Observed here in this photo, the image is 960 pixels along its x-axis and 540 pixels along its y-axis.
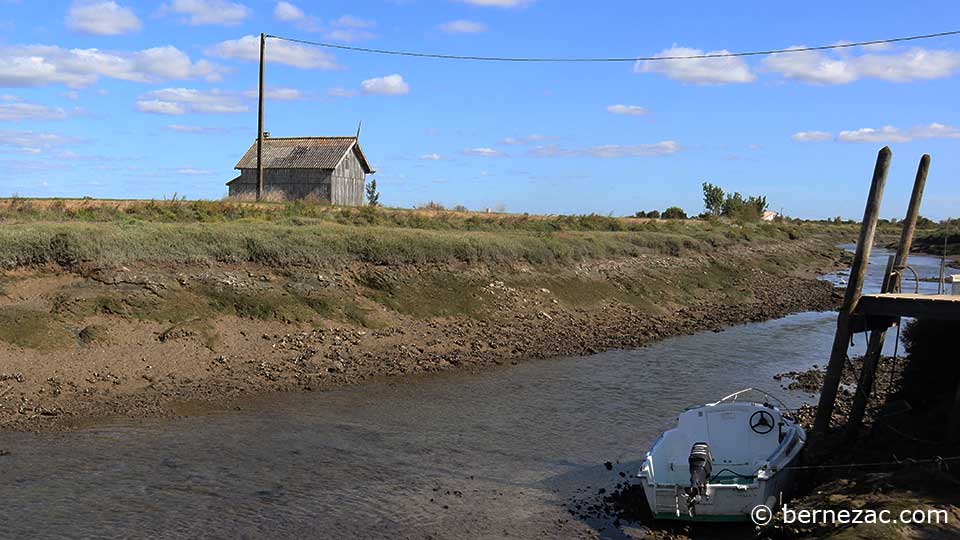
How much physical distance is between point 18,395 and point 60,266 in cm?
537

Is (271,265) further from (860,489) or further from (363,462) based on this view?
(860,489)

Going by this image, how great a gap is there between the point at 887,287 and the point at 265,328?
14573mm

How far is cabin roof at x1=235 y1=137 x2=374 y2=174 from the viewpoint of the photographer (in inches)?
1943

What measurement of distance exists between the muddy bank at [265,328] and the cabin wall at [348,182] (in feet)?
64.6

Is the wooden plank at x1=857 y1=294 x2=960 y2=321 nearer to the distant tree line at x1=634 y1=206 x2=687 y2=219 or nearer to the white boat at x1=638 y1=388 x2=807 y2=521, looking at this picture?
the white boat at x1=638 y1=388 x2=807 y2=521

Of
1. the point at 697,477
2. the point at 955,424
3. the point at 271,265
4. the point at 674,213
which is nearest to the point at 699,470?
the point at 697,477

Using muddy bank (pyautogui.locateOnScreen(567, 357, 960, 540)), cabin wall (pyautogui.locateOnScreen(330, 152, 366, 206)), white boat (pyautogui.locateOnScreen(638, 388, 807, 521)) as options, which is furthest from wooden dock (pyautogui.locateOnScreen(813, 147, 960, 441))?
cabin wall (pyautogui.locateOnScreen(330, 152, 366, 206))

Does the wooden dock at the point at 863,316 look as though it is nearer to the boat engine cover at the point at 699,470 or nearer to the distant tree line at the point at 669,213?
the boat engine cover at the point at 699,470

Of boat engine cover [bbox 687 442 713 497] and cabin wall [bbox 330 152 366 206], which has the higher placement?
cabin wall [bbox 330 152 366 206]

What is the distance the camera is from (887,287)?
15.1m

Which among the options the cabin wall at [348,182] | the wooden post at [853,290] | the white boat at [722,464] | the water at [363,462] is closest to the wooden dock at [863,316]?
the wooden post at [853,290]

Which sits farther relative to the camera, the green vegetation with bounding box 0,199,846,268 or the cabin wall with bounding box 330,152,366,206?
the cabin wall with bounding box 330,152,366,206

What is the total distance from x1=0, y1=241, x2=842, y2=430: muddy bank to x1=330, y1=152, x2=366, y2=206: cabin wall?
19.7 metres

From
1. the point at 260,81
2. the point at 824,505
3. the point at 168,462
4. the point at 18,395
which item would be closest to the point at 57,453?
the point at 168,462
